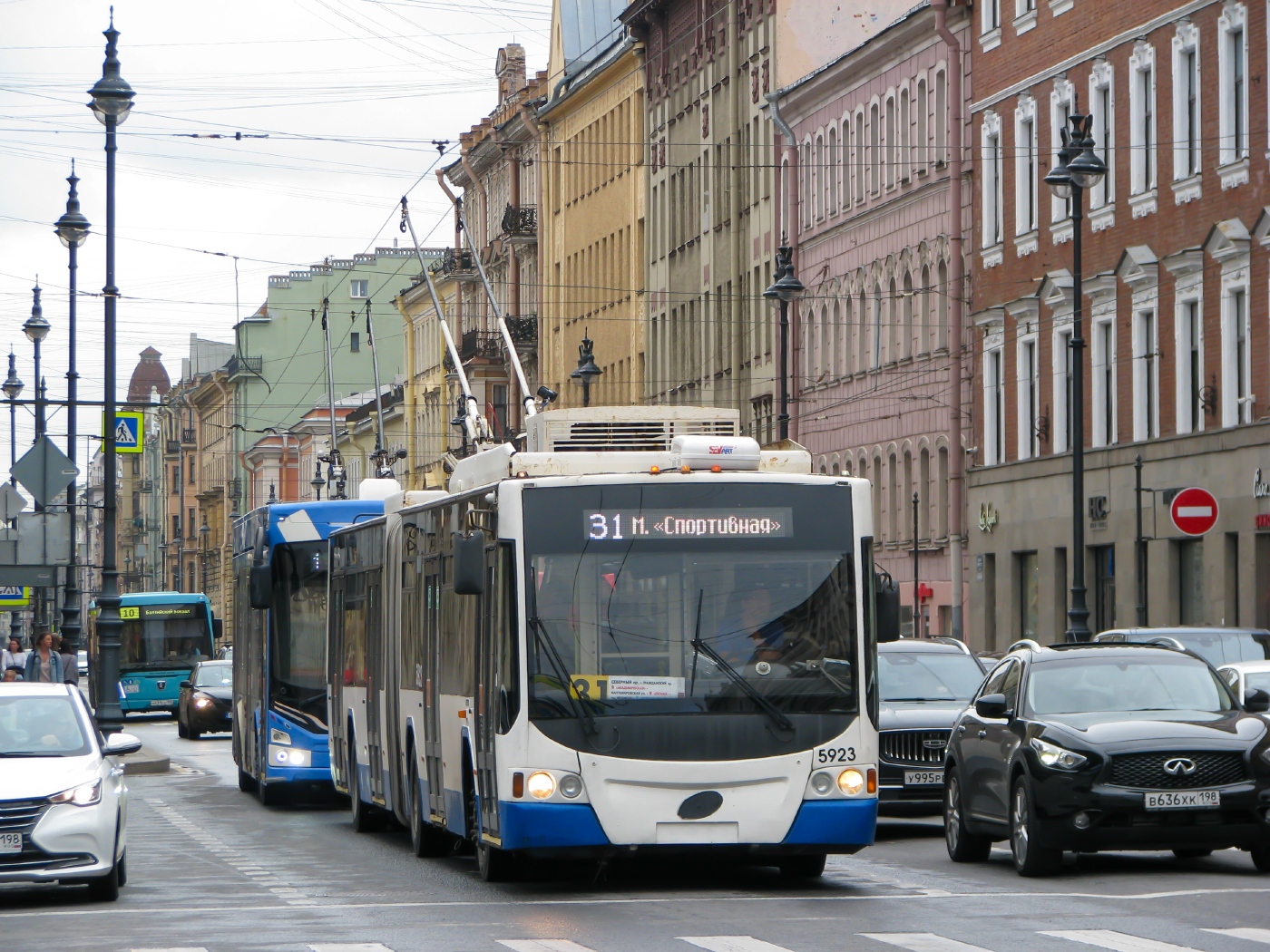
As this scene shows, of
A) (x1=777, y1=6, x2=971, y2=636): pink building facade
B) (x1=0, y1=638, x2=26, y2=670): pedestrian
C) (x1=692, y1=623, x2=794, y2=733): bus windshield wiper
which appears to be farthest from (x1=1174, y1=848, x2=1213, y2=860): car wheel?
(x1=777, y1=6, x2=971, y2=636): pink building facade

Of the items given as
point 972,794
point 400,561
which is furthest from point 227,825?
point 972,794

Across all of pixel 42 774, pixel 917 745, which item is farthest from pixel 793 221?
pixel 42 774

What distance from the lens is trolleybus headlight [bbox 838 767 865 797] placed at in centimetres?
1698

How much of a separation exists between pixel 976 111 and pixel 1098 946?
42.8 meters

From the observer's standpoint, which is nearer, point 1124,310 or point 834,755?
point 834,755

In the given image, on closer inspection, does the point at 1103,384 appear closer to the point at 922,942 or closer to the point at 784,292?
the point at 784,292

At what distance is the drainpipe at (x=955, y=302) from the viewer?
5659 centimetres

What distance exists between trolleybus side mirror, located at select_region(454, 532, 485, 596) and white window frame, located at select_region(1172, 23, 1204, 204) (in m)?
29.8

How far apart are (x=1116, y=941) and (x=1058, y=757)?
12.9 ft

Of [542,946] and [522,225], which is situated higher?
[522,225]

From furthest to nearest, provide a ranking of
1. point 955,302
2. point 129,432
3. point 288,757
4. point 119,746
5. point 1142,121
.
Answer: point 955,302 → point 1142,121 → point 129,432 → point 288,757 → point 119,746

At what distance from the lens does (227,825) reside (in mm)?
25625

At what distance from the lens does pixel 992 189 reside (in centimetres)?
5475

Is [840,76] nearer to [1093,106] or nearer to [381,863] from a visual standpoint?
[1093,106]
